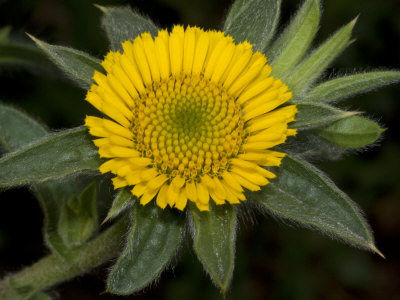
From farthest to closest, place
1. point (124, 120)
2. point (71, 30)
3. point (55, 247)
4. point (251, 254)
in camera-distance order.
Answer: point (71, 30), point (251, 254), point (55, 247), point (124, 120)

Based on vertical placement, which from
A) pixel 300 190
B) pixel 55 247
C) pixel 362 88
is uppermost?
pixel 362 88

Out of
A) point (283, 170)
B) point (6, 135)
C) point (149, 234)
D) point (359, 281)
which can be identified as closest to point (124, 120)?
point (149, 234)

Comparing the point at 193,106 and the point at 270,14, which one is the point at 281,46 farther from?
the point at 193,106

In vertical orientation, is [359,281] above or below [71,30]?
below

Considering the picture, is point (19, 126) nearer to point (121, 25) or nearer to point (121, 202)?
point (121, 25)

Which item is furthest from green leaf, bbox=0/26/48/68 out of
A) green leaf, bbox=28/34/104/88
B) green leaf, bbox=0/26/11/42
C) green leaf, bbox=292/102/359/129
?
green leaf, bbox=292/102/359/129

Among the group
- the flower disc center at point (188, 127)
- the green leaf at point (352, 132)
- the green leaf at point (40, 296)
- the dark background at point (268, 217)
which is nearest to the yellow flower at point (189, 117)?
the flower disc center at point (188, 127)

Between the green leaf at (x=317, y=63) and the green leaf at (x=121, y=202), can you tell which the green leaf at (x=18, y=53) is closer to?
the green leaf at (x=121, y=202)
